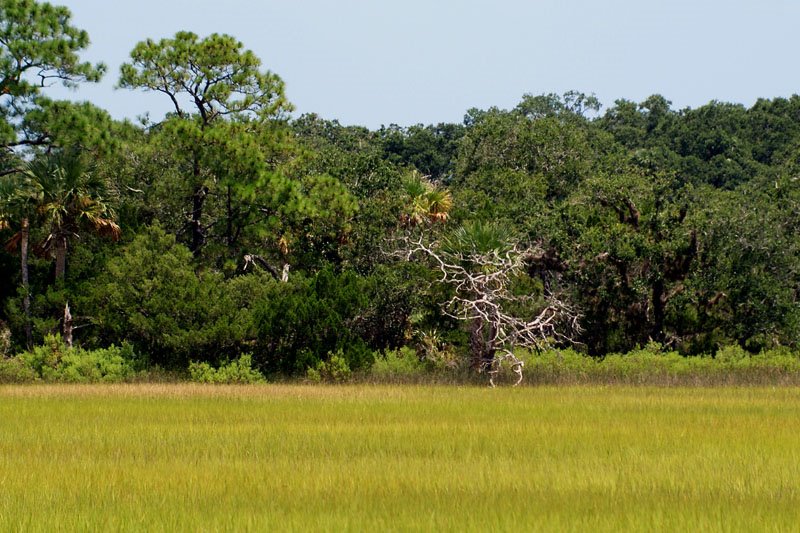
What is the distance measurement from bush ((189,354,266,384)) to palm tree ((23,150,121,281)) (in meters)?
5.59

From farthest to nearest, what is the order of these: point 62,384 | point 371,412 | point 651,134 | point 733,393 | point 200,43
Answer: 1. point 651,134
2. point 200,43
3. point 62,384
4. point 733,393
5. point 371,412

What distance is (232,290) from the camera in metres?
42.0

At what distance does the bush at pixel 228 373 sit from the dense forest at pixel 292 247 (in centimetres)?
41

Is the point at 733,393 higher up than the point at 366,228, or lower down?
lower down

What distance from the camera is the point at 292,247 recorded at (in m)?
47.2

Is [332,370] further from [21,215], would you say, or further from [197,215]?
[21,215]

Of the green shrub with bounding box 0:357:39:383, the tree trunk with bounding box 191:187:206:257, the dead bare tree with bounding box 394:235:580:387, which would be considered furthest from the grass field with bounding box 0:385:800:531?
the tree trunk with bounding box 191:187:206:257

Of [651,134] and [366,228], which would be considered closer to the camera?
[366,228]

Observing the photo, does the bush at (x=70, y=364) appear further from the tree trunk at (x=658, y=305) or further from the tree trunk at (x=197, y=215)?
the tree trunk at (x=658, y=305)

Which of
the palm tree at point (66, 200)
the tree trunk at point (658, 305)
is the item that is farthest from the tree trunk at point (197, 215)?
the tree trunk at point (658, 305)

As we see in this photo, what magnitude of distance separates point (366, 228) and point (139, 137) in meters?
9.53

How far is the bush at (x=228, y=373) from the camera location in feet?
132

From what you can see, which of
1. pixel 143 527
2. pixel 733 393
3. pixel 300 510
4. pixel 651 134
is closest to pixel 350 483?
pixel 300 510

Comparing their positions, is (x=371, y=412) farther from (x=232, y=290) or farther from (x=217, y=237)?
(x=217, y=237)
